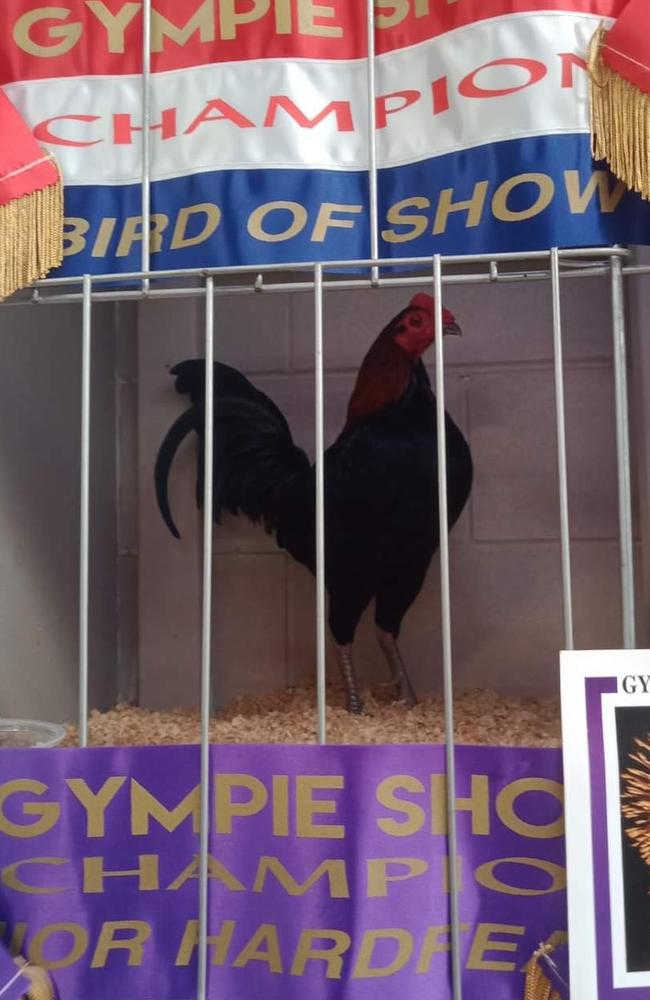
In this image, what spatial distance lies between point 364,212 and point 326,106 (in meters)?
0.10

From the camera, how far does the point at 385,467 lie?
39.9 inches

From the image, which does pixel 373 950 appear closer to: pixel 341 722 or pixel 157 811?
pixel 157 811

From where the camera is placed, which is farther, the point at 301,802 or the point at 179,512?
the point at 179,512

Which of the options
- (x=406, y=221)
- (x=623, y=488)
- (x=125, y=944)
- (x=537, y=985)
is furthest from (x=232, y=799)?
(x=406, y=221)

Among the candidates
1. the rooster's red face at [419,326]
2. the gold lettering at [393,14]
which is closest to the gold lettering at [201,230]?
the gold lettering at [393,14]

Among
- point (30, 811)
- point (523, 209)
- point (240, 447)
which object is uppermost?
point (523, 209)

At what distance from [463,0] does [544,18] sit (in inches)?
2.9

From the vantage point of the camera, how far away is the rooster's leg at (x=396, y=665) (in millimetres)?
1098

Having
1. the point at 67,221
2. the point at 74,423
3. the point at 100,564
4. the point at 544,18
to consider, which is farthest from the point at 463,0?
the point at 100,564

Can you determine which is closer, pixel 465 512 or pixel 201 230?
pixel 201 230

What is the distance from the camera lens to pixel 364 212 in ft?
2.23

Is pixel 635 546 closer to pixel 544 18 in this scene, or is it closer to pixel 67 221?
pixel 544 18

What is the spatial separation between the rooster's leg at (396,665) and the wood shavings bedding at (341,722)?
0.08 feet

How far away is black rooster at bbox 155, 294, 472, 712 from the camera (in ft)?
3.33
